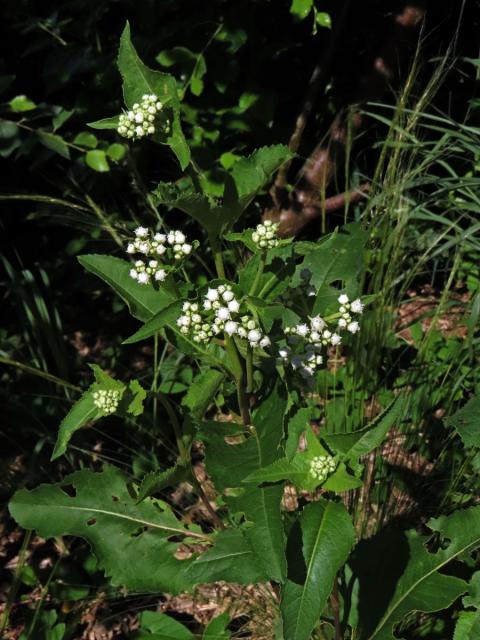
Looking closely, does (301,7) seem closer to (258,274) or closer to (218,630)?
(258,274)

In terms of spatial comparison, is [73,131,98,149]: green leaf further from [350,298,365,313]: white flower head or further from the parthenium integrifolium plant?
[350,298,365,313]: white flower head

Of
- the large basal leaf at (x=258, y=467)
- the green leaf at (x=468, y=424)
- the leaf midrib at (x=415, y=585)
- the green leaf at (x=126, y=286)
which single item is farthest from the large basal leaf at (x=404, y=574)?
the green leaf at (x=126, y=286)

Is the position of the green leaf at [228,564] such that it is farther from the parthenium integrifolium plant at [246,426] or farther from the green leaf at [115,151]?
the green leaf at [115,151]

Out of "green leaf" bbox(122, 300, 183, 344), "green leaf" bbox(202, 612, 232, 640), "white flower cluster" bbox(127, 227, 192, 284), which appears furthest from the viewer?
"green leaf" bbox(202, 612, 232, 640)

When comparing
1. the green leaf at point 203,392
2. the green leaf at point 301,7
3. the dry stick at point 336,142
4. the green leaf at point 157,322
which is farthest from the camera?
the dry stick at point 336,142

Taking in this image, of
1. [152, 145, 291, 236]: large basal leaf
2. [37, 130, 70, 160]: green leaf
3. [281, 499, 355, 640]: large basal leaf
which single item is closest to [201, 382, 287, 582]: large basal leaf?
[281, 499, 355, 640]: large basal leaf

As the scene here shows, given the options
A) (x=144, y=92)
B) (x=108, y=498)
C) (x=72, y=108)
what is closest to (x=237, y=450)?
(x=108, y=498)
